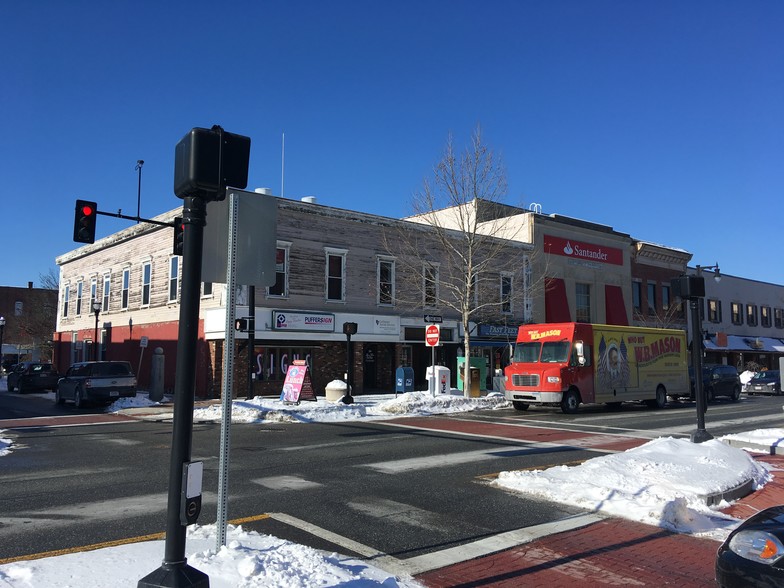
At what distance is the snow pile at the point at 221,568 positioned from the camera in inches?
173

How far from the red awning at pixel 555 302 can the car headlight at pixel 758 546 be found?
108ft

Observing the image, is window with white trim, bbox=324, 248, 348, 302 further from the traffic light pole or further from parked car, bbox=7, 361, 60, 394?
the traffic light pole

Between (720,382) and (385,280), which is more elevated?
(385,280)

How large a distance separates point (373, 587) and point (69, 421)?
16.9 meters

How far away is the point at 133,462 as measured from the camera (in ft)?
36.0

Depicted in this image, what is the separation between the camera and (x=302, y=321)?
1070 inches

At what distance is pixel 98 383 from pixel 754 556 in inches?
897

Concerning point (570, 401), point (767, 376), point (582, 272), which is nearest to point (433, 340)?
point (570, 401)

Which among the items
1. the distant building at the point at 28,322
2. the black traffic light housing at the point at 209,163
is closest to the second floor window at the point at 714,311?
the black traffic light housing at the point at 209,163

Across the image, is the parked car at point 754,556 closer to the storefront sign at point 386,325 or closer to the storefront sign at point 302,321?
the storefront sign at point 302,321

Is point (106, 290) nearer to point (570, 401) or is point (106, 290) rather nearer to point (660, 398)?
point (570, 401)

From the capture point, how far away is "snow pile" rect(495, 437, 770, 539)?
699cm

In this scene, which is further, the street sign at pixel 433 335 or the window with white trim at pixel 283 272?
the window with white trim at pixel 283 272

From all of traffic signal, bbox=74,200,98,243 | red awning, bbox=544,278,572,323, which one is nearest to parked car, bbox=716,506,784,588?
traffic signal, bbox=74,200,98,243
